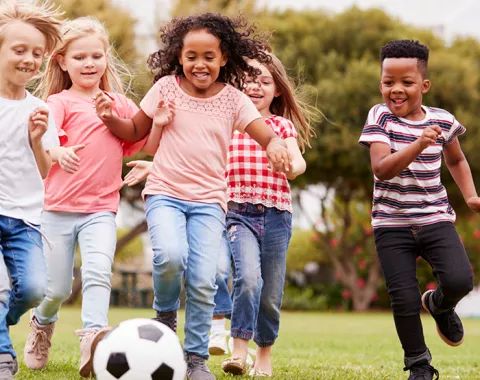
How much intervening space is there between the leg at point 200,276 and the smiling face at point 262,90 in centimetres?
134

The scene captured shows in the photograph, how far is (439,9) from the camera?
99.0 feet

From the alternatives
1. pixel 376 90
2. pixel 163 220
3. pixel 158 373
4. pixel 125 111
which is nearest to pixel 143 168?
pixel 125 111

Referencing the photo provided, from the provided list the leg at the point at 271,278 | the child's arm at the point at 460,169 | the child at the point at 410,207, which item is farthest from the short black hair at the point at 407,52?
the leg at the point at 271,278

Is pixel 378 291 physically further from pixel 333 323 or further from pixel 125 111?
pixel 125 111

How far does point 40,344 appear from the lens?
18.7 feet

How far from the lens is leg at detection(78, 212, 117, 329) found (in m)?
5.05

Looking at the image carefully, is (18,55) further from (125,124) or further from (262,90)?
(262,90)

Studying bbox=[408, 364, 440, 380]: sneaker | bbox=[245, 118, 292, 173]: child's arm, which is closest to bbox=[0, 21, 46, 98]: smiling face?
bbox=[245, 118, 292, 173]: child's arm

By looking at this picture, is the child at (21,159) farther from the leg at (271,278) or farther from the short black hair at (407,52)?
the short black hair at (407,52)

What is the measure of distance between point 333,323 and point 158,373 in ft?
41.2

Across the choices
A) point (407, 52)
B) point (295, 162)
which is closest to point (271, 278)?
point (295, 162)

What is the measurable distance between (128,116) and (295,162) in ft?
3.59

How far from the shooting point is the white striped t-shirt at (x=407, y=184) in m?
5.16

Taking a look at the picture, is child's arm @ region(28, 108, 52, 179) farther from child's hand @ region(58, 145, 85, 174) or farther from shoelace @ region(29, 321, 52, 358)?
shoelace @ region(29, 321, 52, 358)
